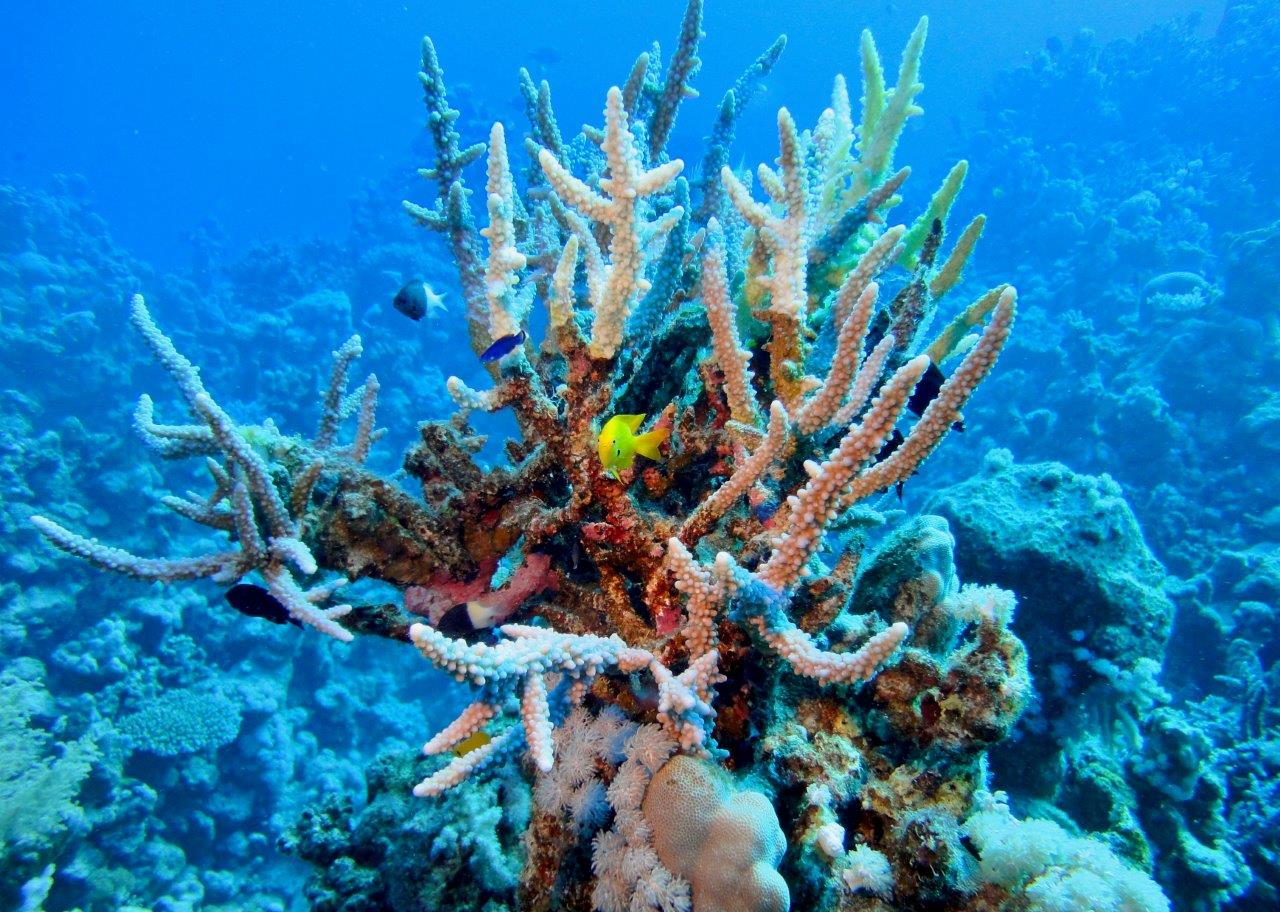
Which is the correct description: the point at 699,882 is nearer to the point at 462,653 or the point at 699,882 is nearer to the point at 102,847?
the point at 462,653

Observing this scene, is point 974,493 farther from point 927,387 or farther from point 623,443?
point 623,443

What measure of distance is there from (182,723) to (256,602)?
8.15m

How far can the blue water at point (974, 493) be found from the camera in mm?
Result: 5215

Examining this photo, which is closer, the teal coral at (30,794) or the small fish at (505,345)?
the small fish at (505,345)

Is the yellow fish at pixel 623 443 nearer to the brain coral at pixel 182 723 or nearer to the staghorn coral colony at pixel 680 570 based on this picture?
the staghorn coral colony at pixel 680 570

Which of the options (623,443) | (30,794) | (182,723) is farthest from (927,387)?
(182,723)

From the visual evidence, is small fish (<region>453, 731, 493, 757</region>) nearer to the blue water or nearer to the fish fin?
the blue water

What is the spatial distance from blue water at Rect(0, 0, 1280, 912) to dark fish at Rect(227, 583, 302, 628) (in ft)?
1.55

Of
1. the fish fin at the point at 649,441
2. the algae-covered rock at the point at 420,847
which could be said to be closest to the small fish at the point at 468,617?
the algae-covered rock at the point at 420,847

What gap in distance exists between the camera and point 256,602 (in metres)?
2.75

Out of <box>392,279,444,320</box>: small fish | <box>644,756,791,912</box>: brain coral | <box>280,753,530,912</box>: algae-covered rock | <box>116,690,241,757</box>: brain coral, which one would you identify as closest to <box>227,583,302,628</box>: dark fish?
<box>280,753,530,912</box>: algae-covered rock

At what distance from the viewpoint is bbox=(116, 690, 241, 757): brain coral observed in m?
8.43

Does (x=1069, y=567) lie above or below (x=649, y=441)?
above

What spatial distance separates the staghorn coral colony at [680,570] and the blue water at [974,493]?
0.23 metres
